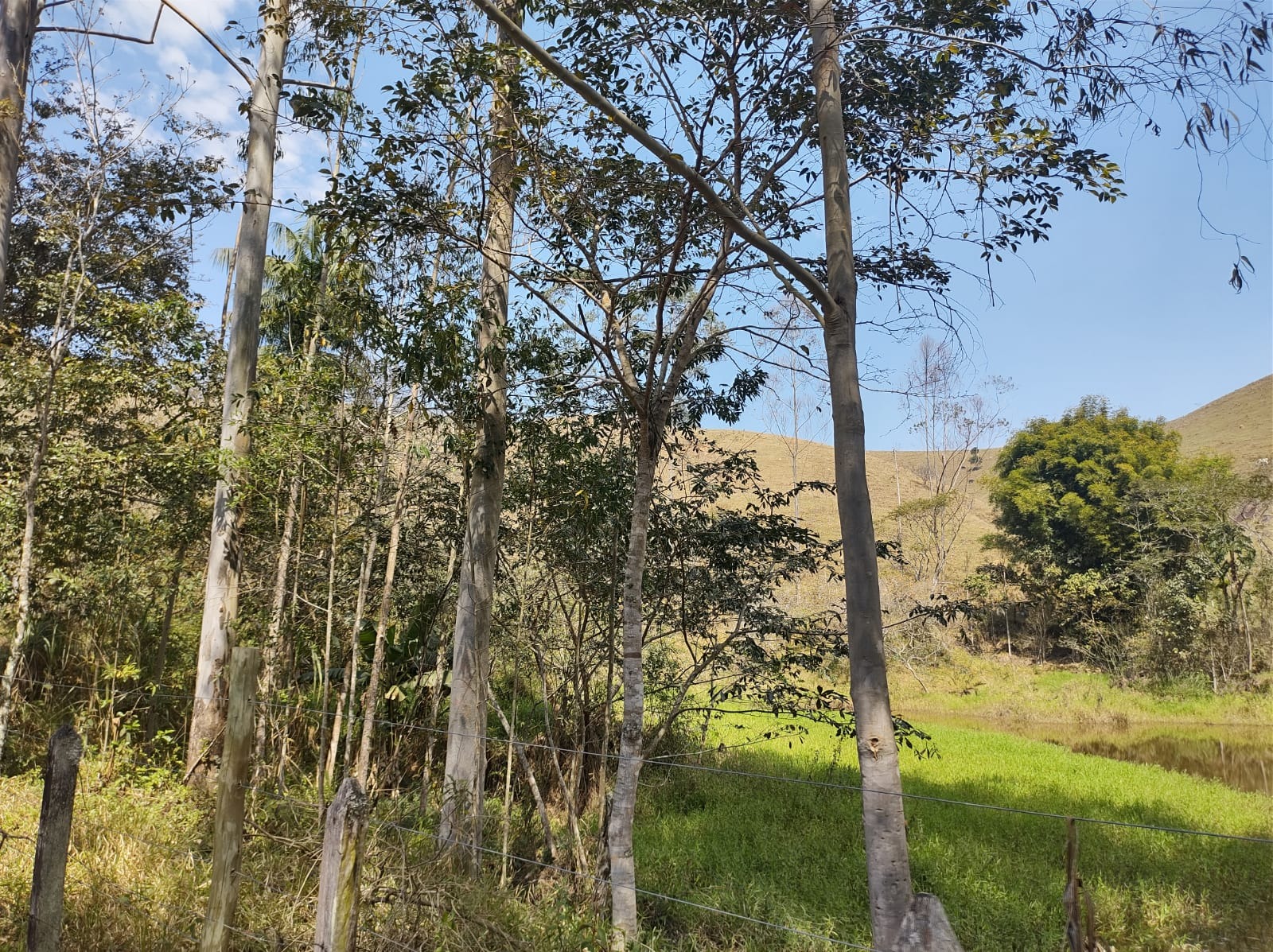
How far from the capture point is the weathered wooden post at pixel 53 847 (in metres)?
2.73

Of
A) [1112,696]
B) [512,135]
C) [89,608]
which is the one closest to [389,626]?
[89,608]

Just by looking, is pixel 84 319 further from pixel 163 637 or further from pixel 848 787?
pixel 848 787

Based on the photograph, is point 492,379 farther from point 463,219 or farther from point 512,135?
point 512,135

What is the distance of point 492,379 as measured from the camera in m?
6.09

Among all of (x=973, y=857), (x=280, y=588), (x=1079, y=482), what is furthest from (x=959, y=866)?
(x=1079, y=482)

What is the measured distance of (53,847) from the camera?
276 cm

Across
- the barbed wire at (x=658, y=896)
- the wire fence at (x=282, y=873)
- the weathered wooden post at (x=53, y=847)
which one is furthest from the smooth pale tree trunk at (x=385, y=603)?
the weathered wooden post at (x=53, y=847)

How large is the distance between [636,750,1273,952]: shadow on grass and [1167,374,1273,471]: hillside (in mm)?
45548

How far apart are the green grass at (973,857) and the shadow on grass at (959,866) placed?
2 cm

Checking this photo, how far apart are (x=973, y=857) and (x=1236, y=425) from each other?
72.5 m

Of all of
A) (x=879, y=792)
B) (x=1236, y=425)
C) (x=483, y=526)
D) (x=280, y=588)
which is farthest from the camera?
(x=1236, y=425)

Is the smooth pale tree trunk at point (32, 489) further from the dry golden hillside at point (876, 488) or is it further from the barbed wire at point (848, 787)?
the dry golden hillside at point (876, 488)

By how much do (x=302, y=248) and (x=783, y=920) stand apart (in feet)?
30.6

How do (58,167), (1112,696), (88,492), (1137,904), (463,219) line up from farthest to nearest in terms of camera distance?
(1112,696) < (58,167) < (88,492) < (1137,904) < (463,219)
